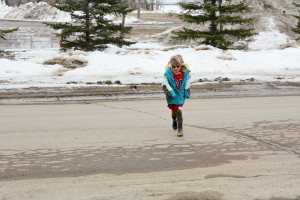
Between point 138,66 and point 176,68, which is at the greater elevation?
point 176,68

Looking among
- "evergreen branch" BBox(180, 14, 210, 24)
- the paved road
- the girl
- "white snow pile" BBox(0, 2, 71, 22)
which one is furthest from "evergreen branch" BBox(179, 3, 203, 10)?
"white snow pile" BBox(0, 2, 71, 22)

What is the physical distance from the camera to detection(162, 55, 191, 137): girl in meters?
7.40

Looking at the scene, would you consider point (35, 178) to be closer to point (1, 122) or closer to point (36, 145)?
point (36, 145)

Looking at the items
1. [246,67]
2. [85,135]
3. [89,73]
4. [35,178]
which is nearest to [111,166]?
[35,178]

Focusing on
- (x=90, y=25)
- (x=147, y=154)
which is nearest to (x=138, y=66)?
(x=90, y=25)

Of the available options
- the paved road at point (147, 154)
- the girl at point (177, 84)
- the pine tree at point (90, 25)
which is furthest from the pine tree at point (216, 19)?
the girl at point (177, 84)

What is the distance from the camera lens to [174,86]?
751cm

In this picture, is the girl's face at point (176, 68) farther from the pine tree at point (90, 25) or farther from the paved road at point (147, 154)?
the pine tree at point (90, 25)

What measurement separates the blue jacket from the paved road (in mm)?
A: 664

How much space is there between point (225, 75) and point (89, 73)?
16.8ft

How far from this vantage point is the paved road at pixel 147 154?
16.1ft

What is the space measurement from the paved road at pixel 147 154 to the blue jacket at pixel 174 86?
664 mm

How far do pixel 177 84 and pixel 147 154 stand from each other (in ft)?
5.47

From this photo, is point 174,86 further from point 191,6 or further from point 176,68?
point 191,6
